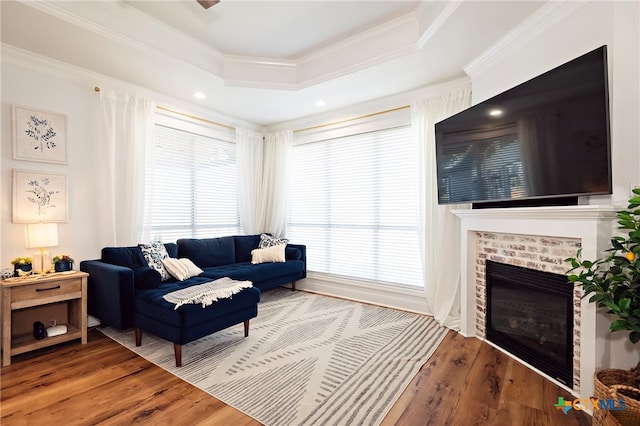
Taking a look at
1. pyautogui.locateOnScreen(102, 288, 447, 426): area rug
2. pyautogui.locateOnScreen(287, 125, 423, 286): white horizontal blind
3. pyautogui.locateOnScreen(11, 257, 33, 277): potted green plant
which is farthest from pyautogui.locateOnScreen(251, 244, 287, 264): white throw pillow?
pyautogui.locateOnScreen(11, 257, 33, 277): potted green plant

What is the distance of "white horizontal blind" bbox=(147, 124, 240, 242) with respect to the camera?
402cm

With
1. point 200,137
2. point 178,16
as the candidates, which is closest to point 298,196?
point 200,137

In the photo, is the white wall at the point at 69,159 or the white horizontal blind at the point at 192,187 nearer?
the white wall at the point at 69,159

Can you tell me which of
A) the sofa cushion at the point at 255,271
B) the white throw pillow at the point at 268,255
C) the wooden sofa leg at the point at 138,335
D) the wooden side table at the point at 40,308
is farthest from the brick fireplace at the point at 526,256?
the wooden side table at the point at 40,308

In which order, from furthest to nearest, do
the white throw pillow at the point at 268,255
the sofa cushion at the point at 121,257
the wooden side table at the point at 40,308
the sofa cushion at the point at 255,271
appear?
the white throw pillow at the point at 268,255, the sofa cushion at the point at 255,271, the sofa cushion at the point at 121,257, the wooden side table at the point at 40,308

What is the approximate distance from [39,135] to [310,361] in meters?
3.34

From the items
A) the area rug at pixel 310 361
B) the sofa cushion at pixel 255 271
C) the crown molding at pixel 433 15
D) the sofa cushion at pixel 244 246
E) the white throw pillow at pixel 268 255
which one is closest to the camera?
the area rug at pixel 310 361

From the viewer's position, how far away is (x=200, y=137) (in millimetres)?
4516

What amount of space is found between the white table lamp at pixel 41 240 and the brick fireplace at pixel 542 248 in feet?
12.7

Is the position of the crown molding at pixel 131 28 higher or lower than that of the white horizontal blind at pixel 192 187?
higher

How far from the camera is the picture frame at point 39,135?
9.30 ft

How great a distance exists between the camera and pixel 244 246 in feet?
15.3

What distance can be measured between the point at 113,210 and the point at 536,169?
410 centimetres

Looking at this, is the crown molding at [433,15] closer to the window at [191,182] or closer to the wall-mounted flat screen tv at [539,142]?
the wall-mounted flat screen tv at [539,142]
